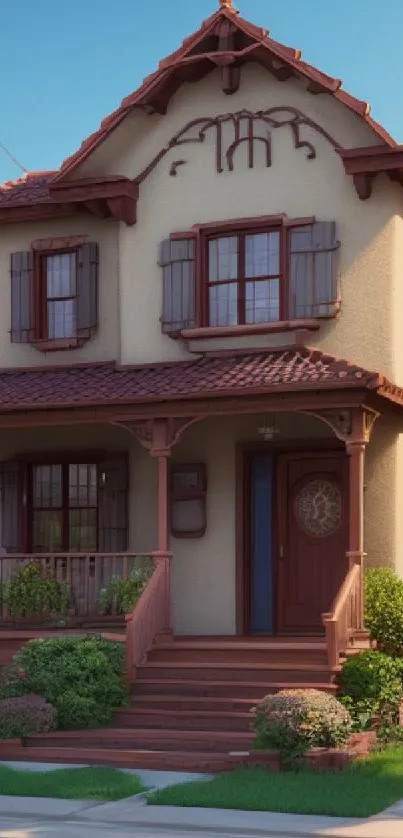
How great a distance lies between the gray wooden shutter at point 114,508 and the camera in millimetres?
19984

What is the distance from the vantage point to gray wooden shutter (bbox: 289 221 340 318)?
18.8 m

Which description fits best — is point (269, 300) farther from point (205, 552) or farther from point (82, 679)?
point (82, 679)

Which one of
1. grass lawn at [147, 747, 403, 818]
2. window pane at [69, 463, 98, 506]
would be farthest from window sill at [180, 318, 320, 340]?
grass lawn at [147, 747, 403, 818]

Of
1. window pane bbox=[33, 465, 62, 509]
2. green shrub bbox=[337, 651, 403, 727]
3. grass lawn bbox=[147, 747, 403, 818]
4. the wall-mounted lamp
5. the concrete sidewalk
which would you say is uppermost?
the wall-mounted lamp

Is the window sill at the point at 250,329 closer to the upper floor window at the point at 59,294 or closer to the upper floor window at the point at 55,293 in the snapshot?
the upper floor window at the point at 55,293

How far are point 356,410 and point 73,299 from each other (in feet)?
17.9

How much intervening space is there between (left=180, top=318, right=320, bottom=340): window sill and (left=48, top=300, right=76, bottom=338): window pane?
2.00 metres

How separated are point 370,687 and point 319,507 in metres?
3.73

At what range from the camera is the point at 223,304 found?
775 inches

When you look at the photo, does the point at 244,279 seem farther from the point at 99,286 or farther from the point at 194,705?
the point at 194,705

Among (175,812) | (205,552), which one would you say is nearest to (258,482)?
(205,552)

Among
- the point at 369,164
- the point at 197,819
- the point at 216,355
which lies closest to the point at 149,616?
the point at 216,355

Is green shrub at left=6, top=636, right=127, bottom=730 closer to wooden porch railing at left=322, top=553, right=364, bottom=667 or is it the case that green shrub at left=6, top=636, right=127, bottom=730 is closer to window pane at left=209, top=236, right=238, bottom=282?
wooden porch railing at left=322, top=553, right=364, bottom=667

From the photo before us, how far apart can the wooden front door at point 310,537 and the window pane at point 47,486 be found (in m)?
3.40
